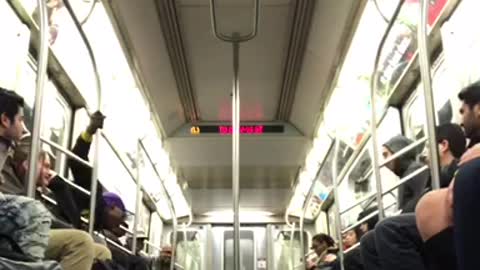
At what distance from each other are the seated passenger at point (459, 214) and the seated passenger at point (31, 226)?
1069mm

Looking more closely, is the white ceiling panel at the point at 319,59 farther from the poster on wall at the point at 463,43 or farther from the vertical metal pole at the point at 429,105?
the vertical metal pole at the point at 429,105

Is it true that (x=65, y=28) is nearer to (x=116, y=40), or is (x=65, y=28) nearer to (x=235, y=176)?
(x=116, y=40)

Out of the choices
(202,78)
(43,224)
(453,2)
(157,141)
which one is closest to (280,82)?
(202,78)

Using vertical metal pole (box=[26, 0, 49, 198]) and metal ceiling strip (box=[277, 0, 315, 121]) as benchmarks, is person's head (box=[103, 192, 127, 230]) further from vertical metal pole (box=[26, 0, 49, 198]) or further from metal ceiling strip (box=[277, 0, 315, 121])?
metal ceiling strip (box=[277, 0, 315, 121])

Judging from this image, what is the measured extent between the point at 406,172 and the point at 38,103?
182cm

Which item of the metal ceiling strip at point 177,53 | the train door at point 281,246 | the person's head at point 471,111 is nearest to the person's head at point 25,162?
the person's head at point 471,111

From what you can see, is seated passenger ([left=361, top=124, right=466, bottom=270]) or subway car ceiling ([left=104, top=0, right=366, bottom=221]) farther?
subway car ceiling ([left=104, top=0, right=366, bottom=221])

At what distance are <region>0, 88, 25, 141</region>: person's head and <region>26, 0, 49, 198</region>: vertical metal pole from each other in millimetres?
113

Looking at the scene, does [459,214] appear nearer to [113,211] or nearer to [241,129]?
[113,211]

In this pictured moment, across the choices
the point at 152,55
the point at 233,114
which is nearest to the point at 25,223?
the point at 233,114

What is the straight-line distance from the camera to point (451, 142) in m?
2.52

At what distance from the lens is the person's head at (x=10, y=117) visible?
77.5 inches

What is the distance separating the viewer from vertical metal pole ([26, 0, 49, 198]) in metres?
1.88

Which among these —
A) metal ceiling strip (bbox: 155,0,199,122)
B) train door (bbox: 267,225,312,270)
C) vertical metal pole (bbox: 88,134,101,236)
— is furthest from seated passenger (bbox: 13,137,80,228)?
train door (bbox: 267,225,312,270)
